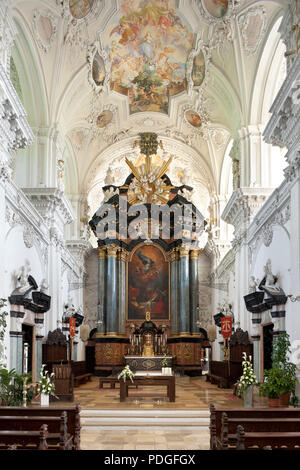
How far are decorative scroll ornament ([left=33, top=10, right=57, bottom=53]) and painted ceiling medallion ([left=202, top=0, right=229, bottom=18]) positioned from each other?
4918mm

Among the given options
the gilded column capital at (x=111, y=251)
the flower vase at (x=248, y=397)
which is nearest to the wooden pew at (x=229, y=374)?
the flower vase at (x=248, y=397)

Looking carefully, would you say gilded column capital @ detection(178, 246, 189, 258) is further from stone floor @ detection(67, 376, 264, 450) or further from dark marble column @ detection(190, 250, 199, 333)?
stone floor @ detection(67, 376, 264, 450)

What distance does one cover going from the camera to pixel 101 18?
2003 centimetres

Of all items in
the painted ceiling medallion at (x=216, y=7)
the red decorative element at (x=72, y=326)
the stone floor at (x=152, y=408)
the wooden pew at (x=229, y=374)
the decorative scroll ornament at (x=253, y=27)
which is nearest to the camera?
the stone floor at (x=152, y=408)

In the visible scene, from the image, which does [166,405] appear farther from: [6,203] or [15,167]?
[15,167]

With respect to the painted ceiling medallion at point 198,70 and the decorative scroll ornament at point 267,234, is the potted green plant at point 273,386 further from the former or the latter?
the painted ceiling medallion at point 198,70

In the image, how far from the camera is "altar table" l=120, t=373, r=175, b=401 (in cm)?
1681

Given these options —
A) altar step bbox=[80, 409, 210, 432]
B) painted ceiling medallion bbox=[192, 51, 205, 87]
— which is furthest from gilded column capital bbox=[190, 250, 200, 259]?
altar step bbox=[80, 409, 210, 432]

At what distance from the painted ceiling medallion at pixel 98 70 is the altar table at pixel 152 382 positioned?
38.2 feet

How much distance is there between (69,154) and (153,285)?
26.8ft

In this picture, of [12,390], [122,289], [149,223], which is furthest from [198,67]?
[12,390]

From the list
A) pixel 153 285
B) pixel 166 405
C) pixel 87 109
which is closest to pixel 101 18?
pixel 87 109

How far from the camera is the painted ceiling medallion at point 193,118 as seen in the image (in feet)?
85.9

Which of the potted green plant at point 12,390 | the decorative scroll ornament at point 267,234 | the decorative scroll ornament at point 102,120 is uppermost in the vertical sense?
the decorative scroll ornament at point 102,120
